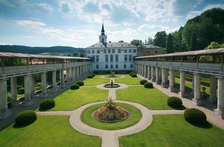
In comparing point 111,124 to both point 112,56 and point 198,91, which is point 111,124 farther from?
point 112,56

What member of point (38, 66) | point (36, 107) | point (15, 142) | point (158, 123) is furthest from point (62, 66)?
point (158, 123)

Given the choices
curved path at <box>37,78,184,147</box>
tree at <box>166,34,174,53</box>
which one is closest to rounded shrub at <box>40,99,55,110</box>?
curved path at <box>37,78,184,147</box>

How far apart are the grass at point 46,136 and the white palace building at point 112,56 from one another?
5935 cm

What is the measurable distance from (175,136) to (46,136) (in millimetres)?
11994

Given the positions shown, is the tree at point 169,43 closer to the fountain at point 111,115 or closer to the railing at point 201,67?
the railing at point 201,67

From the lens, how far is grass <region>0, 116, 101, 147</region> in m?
12.0

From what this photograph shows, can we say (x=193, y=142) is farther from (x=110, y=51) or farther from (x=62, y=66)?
(x=110, y=51)

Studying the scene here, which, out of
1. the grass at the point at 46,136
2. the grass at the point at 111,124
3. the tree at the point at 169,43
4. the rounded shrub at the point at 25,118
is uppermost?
the tree at the point at 169,43

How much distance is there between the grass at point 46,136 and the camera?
1200 cm

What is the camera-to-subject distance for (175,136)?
12.8m

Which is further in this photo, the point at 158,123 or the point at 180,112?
the point at 180,112

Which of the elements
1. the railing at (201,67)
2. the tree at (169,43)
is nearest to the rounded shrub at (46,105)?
the railing at (201,67)

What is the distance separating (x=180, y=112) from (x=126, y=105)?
7.50 meters

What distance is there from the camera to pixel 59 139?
1263cm
